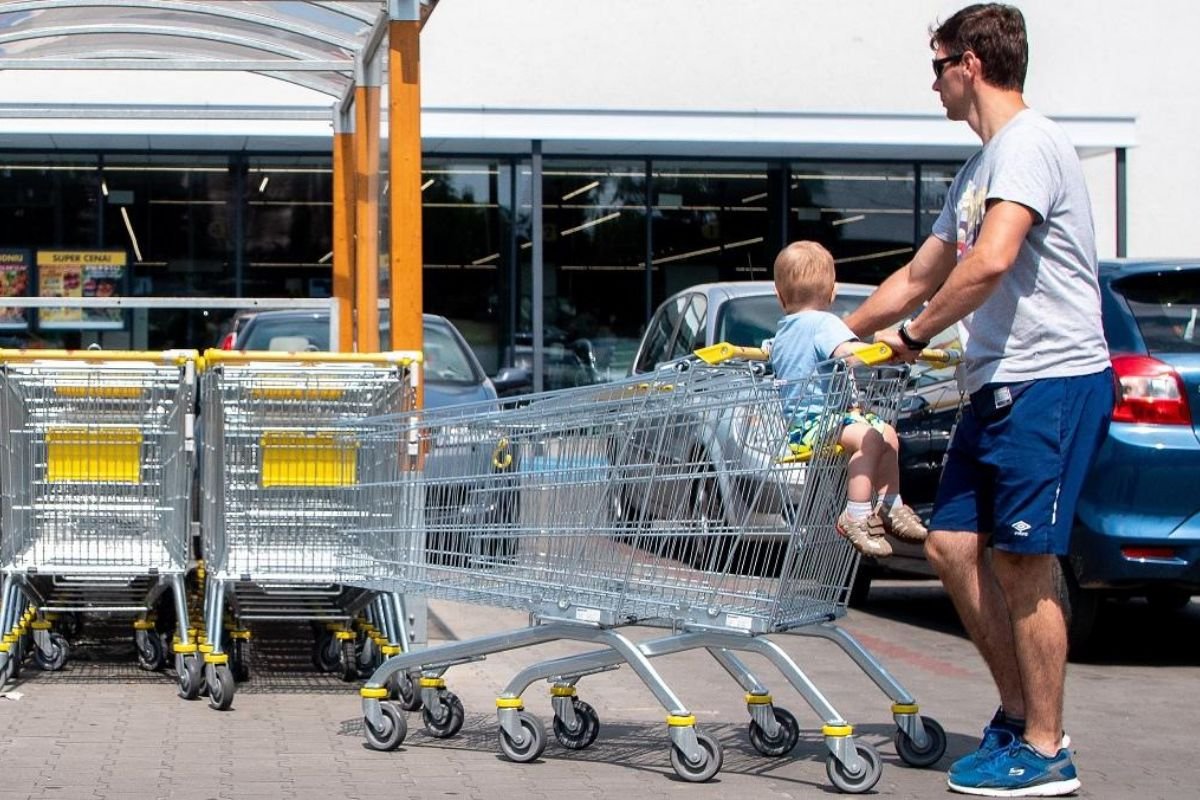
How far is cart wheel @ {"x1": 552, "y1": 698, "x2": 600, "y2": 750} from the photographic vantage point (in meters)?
6.04

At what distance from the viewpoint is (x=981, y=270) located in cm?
517

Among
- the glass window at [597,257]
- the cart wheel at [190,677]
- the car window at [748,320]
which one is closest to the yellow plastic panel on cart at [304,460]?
the cart wheel at [190,677]

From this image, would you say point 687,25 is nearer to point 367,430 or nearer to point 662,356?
point 662,356

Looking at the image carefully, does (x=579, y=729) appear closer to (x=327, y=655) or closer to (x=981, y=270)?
(x=327, y=655)

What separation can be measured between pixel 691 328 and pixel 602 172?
10518 millimetres

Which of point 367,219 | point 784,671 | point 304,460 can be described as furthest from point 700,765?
point 367,219

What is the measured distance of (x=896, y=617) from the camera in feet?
32.5

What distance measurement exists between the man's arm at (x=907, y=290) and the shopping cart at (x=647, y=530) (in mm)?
299

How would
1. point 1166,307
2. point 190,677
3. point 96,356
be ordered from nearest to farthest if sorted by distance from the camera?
point 190,677 < point 96,356 < point 1166,307

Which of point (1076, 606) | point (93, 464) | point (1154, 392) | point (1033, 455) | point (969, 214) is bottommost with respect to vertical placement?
point (1076, 606)

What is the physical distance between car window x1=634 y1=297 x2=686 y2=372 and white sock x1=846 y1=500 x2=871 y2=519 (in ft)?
22.2

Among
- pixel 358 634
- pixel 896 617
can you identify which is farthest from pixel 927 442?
pixel 358 634

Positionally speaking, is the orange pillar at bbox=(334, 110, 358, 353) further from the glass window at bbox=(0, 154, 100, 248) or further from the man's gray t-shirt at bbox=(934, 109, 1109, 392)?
the glass window at bbox=(0, 154, 100, 248)

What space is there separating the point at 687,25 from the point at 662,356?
35.4 ft
